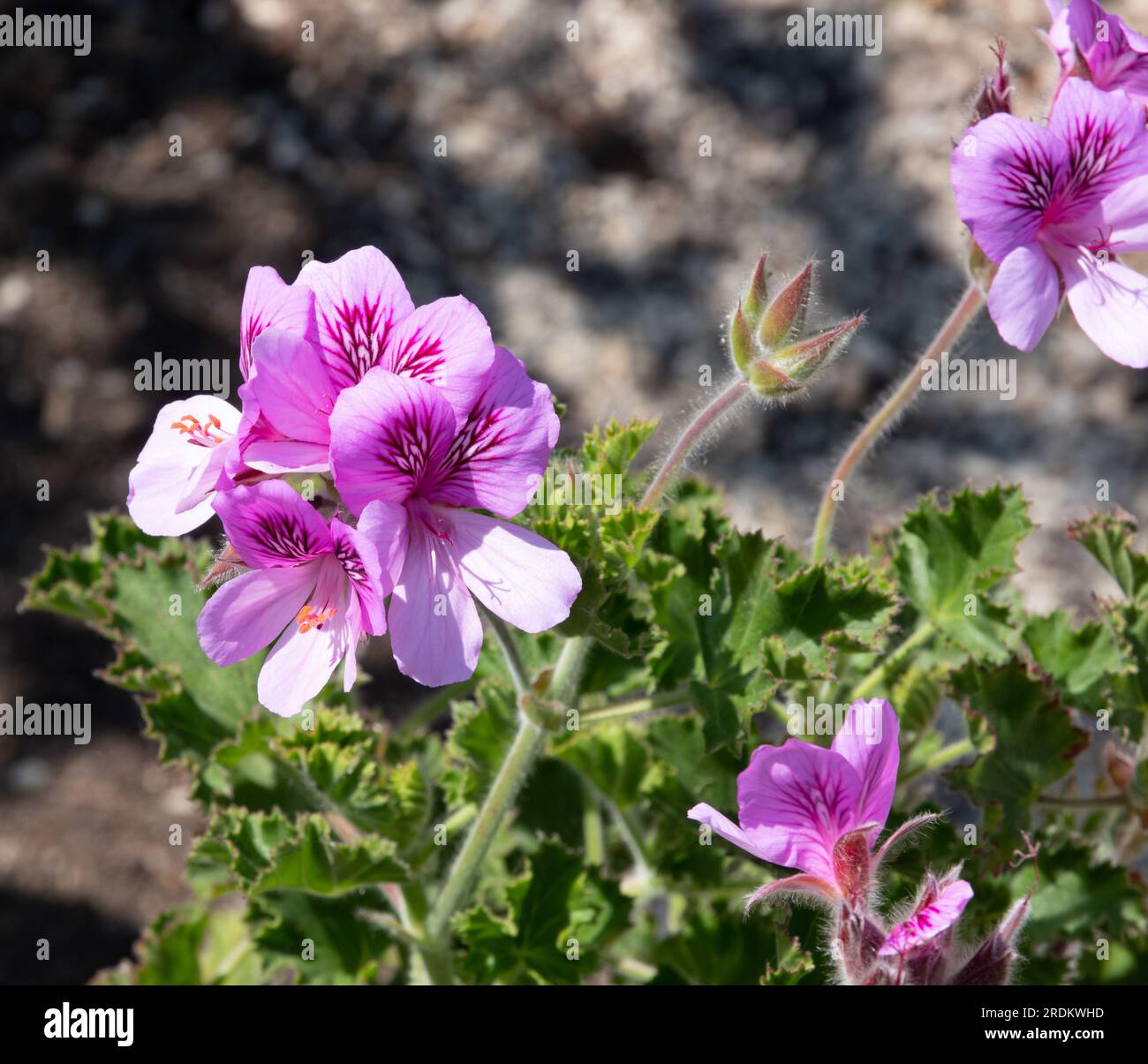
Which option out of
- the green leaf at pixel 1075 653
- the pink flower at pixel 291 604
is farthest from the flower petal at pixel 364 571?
the green leaf at pixel 1075 653

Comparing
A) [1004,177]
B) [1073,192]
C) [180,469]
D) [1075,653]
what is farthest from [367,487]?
[1075,653]

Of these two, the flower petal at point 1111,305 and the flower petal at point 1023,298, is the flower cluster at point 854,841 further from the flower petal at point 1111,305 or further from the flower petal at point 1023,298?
the flower petal at point 1111,305

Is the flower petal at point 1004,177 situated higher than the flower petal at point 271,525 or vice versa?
the flower petal at point 1004,177

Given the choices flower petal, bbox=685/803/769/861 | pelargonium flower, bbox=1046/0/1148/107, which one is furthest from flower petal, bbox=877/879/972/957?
pelargonium flower, bbox=1046/0/1148/107

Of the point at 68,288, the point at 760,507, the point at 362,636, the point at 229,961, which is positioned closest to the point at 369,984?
the point at 229,961

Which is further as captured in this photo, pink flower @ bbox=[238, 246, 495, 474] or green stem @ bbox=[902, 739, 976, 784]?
green stem @ bbox=[902, 739, 976, 784]

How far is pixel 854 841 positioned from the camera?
5.92ft

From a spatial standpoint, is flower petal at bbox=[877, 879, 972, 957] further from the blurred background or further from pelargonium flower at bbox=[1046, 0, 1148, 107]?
the blurred background

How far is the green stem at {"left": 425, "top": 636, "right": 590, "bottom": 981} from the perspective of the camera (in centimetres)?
214

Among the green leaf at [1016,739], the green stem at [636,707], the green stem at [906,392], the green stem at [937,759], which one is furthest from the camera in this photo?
the green stem at [937,759]

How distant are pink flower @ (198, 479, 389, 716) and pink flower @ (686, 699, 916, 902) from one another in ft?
1.67

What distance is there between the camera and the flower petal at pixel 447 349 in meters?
1.69

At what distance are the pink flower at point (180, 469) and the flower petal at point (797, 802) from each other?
0.80 metres

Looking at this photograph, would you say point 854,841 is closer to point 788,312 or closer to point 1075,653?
point 788,312
